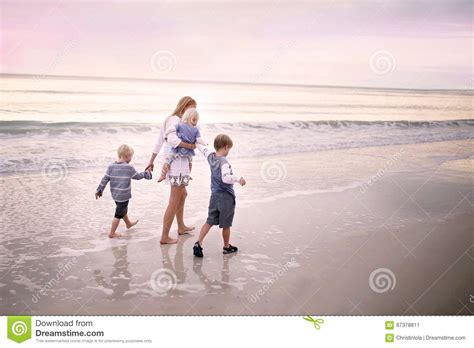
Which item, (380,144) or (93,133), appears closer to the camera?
(380,144)

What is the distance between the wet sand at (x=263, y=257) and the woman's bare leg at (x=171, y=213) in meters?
0.14

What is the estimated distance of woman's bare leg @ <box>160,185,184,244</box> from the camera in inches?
195

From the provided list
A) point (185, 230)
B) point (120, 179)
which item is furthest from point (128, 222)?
point (185, 230)

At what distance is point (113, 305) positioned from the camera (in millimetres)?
3646

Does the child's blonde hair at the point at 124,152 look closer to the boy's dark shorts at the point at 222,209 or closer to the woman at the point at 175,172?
the woman at the point at 175,172

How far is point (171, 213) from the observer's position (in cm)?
498

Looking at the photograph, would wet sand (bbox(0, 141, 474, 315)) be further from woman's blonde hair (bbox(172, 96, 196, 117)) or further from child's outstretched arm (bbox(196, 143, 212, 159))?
woman's blonde hair (bbox(172, 96, 196, 117))

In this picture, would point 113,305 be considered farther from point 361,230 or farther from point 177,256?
point 361,230

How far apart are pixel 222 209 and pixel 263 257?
624mm

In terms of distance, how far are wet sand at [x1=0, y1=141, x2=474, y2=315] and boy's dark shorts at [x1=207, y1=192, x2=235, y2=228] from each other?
355 millimetres

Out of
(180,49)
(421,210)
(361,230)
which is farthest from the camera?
(180,49)
